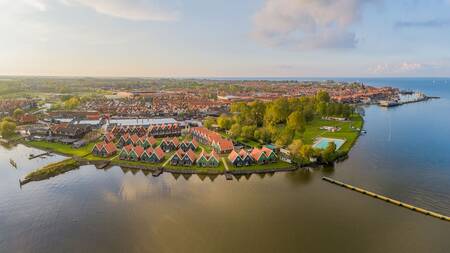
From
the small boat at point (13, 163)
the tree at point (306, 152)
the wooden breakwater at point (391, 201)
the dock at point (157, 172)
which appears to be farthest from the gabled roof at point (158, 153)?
the wooden breakwater at point (391, 201)

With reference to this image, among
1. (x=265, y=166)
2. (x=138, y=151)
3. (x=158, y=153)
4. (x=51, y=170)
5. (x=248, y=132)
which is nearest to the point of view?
(x=51, y=170)

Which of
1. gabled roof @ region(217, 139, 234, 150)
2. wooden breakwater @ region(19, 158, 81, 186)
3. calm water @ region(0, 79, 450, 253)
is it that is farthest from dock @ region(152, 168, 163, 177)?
wooden breakwater @ region(19, 158, 81, 186)

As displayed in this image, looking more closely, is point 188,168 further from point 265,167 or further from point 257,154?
point 265,167

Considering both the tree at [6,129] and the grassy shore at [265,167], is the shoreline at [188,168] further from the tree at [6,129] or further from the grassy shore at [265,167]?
the tree at [6,129]

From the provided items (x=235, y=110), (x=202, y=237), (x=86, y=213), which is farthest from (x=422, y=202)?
(x=235, y=110)

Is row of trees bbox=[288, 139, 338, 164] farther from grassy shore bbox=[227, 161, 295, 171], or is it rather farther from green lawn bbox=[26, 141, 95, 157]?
green lawn bbox=[26, 141, 95, 157]

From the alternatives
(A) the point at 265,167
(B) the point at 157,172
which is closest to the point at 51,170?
(B) the point at 157,172

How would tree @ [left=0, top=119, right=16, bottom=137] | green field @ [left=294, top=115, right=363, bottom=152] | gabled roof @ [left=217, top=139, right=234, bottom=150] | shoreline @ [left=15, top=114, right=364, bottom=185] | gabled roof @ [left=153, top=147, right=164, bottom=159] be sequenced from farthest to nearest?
tree @ [left=0, top=119, right=16, bottom=137] → green field @ [left=294, top=115, right=363, bottom=152] → gabled roof @ [left=217, top=139, right=234, bottom=150] → gabled roof @ [left=153, top=147, right=164, bottom=159] → shoreline @ [left=15, top=114, right=364, bottom=185]

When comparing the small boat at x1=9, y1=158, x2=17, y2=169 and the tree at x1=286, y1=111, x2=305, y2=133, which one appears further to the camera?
the tree at x1=286, y1=111, x2=305, y2=133
